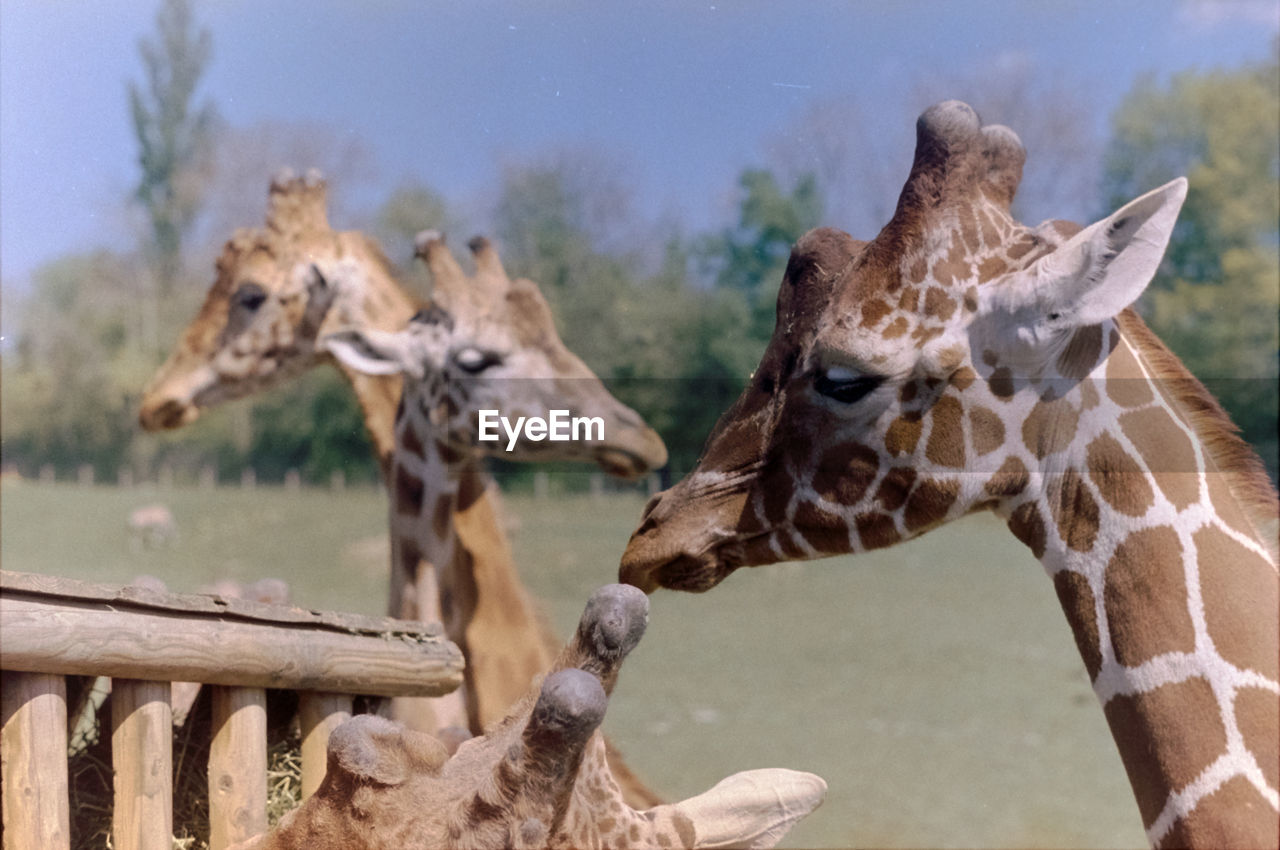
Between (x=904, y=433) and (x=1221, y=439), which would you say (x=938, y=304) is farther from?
(x=1221, y=439)

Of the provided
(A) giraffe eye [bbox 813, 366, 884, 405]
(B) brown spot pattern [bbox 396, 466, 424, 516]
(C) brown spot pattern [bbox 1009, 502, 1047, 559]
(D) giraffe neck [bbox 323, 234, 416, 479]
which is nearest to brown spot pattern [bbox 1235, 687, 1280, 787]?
(C) brown spot pattern [bbox 1009, 502, 1047, 559]

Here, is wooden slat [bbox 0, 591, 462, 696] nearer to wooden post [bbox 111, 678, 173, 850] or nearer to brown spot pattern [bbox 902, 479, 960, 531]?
wooden post [bbox 111, 678, 173, 850]

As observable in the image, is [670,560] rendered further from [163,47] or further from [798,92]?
[163,47]

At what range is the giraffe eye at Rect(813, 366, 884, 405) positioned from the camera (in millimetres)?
1257

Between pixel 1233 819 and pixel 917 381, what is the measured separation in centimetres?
53

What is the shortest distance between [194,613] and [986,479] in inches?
34.1

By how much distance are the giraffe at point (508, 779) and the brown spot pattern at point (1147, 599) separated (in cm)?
52

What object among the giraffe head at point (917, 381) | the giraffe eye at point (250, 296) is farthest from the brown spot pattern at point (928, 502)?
the giraffe eye at point (250, 296)

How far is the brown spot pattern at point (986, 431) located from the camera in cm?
123

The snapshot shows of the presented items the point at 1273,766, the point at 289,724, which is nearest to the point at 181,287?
the point at 289,724

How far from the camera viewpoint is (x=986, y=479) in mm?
1230

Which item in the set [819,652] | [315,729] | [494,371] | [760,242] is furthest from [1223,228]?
[315,729]

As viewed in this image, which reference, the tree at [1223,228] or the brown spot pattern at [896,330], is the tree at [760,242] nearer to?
the brown spot pattern at [896,330]

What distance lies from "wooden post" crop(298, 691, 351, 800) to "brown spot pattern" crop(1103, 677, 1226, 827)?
90 cm
